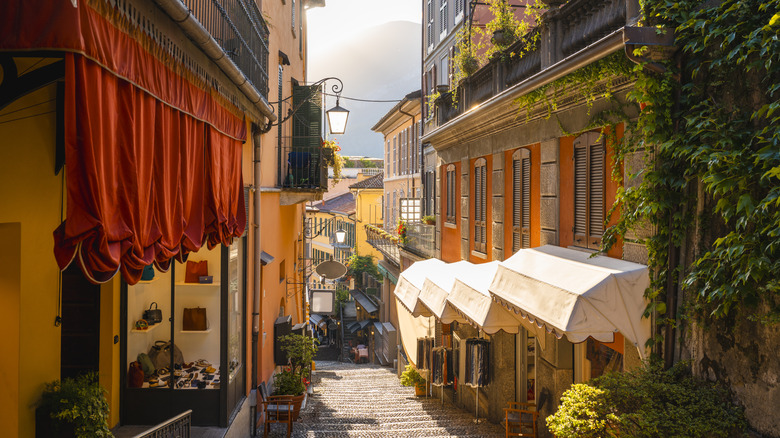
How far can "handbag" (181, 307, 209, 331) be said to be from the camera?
9570 millimetres

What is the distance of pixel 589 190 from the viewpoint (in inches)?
342

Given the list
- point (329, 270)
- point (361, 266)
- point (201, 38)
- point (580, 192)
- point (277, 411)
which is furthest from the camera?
point (361, 266)

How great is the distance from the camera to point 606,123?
797 centimetres

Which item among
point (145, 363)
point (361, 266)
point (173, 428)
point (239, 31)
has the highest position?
point (239, 31)

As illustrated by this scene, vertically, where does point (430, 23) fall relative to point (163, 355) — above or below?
above

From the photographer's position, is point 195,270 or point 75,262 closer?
point 75,262

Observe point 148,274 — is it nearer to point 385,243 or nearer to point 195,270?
point 195,270

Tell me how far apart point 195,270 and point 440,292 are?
4377mm

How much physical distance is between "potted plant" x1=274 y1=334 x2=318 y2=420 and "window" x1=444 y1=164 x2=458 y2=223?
513 cm

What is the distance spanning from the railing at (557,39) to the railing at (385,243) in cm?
1455

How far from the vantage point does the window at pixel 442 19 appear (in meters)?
22.5

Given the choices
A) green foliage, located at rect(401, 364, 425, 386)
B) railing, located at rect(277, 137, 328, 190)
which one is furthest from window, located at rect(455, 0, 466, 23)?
green foliage, located at rect(401, 364, 425, 386)

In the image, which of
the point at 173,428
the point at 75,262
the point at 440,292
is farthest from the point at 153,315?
the point at 440,292

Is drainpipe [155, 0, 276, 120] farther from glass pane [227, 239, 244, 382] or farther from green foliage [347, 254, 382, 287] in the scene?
green foliage [347, 254, 382, 287]
